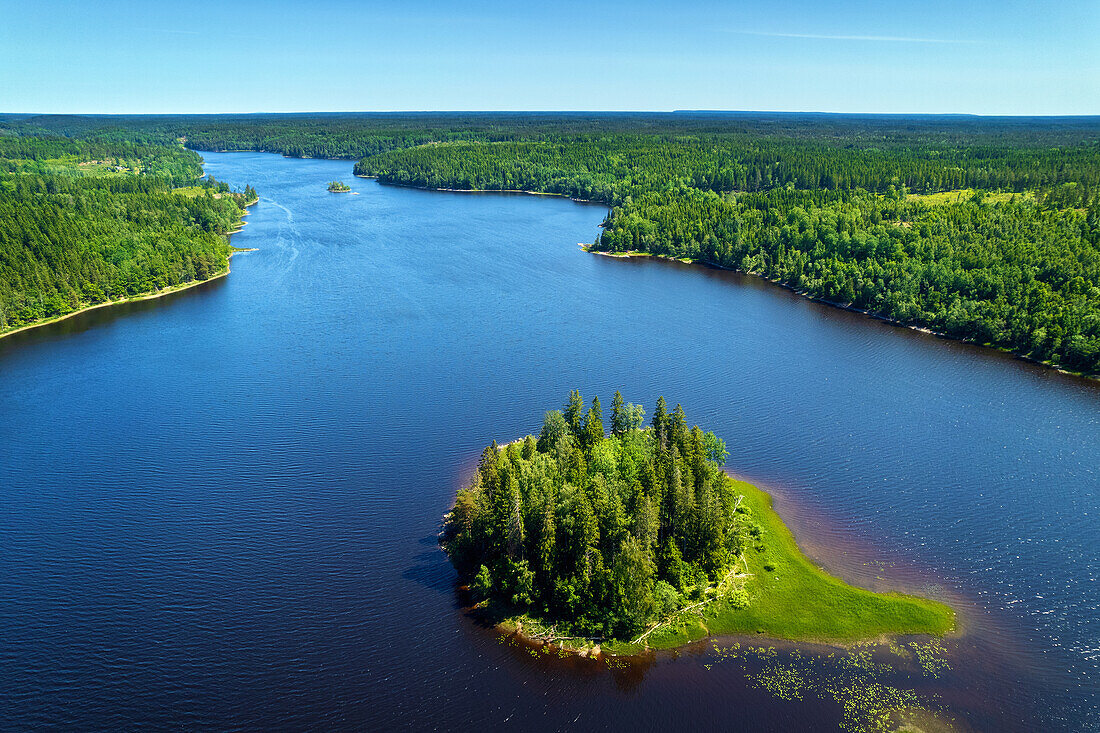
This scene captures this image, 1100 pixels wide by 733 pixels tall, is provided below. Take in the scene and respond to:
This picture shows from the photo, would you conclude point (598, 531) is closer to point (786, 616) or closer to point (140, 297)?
point (786, 616)

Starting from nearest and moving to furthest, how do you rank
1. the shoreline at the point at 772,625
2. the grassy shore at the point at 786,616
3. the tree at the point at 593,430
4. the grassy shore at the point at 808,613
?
the shoreline at the point at 772,625 → the grassy shore at the point at 786,616 → the grassy shore at the point at 808,613 → the tree at the point at 593,430

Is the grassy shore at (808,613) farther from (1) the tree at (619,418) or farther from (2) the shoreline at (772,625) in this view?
(1) the tree at (619,418)

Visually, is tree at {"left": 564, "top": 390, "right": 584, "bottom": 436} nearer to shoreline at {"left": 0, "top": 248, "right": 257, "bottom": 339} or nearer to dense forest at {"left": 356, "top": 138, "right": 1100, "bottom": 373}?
dense forest at {"left": 356, "top": 138, "right": 1100, "bottom": 373}

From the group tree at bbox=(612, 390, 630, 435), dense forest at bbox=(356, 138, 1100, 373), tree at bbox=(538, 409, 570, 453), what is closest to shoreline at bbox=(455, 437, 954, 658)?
tree at bbox=(538, 409, 570, 453)

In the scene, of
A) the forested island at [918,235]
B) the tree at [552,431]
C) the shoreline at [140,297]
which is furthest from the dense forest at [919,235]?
the shoreline at [140,297]

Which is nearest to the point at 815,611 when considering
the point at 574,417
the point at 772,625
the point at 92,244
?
the point at 772,625

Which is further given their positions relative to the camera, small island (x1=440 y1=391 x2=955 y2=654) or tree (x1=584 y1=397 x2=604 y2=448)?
tree (x1=584 y1=397 x2=604 y2=448)

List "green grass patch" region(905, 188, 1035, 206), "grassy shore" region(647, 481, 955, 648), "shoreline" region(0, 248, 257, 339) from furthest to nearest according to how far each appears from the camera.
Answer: "green grass patch" region(905, 188, 1035, 206), "shoreline" region(0, 248, 257, 339), "grassy shore" region(647, 481, 955, 648)
